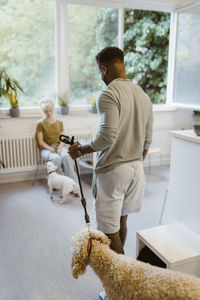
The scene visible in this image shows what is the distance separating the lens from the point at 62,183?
10.4 ft

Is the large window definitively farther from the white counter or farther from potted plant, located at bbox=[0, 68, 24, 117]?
the white counter

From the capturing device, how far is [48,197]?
334cm

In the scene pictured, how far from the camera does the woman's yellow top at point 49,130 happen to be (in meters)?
3.65

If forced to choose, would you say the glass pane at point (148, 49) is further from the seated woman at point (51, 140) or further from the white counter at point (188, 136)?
the white counter at point (188, 136)

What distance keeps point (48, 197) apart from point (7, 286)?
152cm

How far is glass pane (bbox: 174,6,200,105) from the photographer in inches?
155

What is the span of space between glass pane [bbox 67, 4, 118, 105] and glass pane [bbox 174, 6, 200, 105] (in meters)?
0.98

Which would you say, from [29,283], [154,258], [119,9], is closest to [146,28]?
[119,9]

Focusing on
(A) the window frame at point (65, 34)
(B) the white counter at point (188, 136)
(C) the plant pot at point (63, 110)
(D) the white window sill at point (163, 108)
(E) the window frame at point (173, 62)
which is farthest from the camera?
(D) the white window sill at point (163, 108)

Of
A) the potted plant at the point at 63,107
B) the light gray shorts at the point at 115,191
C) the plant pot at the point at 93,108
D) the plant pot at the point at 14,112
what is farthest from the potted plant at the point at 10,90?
the light gray shorts at the point at 115,191

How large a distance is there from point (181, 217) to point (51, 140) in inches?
81.9

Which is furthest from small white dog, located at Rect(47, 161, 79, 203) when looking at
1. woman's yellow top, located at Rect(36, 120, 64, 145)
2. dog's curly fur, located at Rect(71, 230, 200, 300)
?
dog's curly fur, located at Rect(71, 230, 200, 300)

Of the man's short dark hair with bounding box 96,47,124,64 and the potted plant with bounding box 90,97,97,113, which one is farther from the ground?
the man's short dark hair with bounding box 96,47,124,64

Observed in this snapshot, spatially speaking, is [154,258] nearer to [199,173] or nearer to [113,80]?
[199,173]
